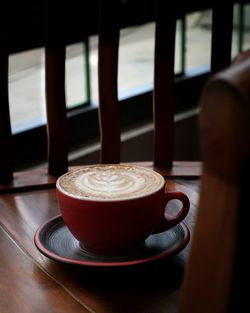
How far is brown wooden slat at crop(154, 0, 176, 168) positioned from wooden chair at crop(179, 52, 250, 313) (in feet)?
Answer: 1.86

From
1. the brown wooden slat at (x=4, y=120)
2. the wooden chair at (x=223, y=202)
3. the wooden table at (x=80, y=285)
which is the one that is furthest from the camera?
the brown wooden slat at (x=4, y=120)

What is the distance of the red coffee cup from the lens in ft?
2.19

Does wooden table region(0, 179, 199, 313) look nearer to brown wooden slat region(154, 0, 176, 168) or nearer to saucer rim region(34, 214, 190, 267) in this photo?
saucer rim region(34, 214, 190, 267)

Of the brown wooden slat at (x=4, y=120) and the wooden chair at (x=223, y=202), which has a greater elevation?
the wooden chair at (x=223, y=202)

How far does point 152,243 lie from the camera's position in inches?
28.6

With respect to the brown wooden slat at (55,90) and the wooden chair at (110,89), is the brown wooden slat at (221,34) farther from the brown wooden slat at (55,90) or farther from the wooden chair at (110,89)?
the brown wooden slat at (55,90)

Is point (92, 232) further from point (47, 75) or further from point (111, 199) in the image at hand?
point (47, 75)

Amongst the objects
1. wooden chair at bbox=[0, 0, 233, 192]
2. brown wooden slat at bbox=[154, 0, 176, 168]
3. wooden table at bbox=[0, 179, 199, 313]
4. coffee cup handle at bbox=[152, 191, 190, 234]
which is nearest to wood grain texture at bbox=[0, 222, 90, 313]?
wooden table at bbox=[0, 179, 199, 313]

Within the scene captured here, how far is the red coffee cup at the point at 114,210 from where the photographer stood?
0.67 m

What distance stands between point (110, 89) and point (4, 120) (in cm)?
17

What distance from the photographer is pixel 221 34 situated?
1.05 m

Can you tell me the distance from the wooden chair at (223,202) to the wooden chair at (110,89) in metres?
0.56

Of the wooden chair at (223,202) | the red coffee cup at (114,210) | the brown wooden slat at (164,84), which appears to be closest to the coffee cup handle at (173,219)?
the red coffee cup at (114,210)

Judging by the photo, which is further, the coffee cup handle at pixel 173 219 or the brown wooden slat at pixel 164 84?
the brown wooden slat at pixel 164 84
